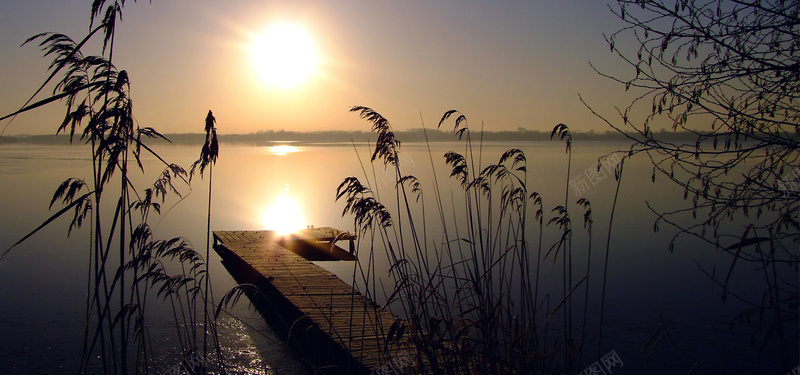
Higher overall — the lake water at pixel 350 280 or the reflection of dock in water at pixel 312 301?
the reflection of dock in water at pixel 312 301

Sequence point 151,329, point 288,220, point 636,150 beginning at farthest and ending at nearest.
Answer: point 288,220 < point 151,329 < point 636,150

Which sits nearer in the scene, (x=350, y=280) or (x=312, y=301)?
A: (x=312, y=301)

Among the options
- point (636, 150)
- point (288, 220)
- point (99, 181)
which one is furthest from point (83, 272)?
point (636, 150)

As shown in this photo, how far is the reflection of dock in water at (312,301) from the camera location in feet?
14.1

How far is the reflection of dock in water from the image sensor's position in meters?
4.31

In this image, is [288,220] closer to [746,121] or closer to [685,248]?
[685,248]

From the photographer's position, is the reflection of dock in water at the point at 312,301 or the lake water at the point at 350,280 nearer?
the reflection of dock in water at the point at 312,301

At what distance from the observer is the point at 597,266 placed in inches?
426

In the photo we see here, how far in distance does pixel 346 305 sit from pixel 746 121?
4.59 meters

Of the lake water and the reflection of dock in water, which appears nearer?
the reflection of dock in water

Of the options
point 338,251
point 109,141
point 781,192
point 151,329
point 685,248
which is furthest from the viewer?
point 338,251

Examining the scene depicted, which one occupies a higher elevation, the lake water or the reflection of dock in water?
the reflection of dock in water

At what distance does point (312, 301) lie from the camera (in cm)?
670

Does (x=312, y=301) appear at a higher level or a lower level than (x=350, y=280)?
higher
